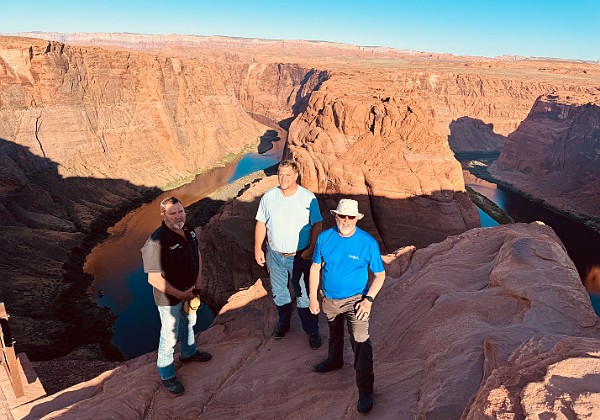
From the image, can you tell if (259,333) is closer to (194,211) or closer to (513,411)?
(513,411)

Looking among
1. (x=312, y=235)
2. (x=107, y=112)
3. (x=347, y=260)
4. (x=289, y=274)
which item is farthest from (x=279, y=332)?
(x=107, y=112)

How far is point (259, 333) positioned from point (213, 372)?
5.63 feet

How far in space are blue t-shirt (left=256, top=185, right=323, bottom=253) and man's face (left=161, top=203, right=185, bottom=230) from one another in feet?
4.10

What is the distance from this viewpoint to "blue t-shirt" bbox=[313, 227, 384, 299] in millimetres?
4059

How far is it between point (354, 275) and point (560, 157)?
6929cm

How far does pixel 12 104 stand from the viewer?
125ft

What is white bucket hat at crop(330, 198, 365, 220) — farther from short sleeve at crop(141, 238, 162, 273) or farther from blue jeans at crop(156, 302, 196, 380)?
blue jeans at crop(156, 302, 196, 380)

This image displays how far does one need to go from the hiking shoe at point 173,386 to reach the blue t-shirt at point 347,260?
9.23ft

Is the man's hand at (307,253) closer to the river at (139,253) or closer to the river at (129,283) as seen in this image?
the river at (129,283)

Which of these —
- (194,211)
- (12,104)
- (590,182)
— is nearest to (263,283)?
(194,211)

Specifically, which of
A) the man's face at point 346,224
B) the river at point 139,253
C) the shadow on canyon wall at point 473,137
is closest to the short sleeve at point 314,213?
the man's face at point 346,224

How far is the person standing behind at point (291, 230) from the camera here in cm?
→ 556

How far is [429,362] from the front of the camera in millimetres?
4664

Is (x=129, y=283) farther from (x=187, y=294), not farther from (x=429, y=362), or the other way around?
(x=429, y=362)
